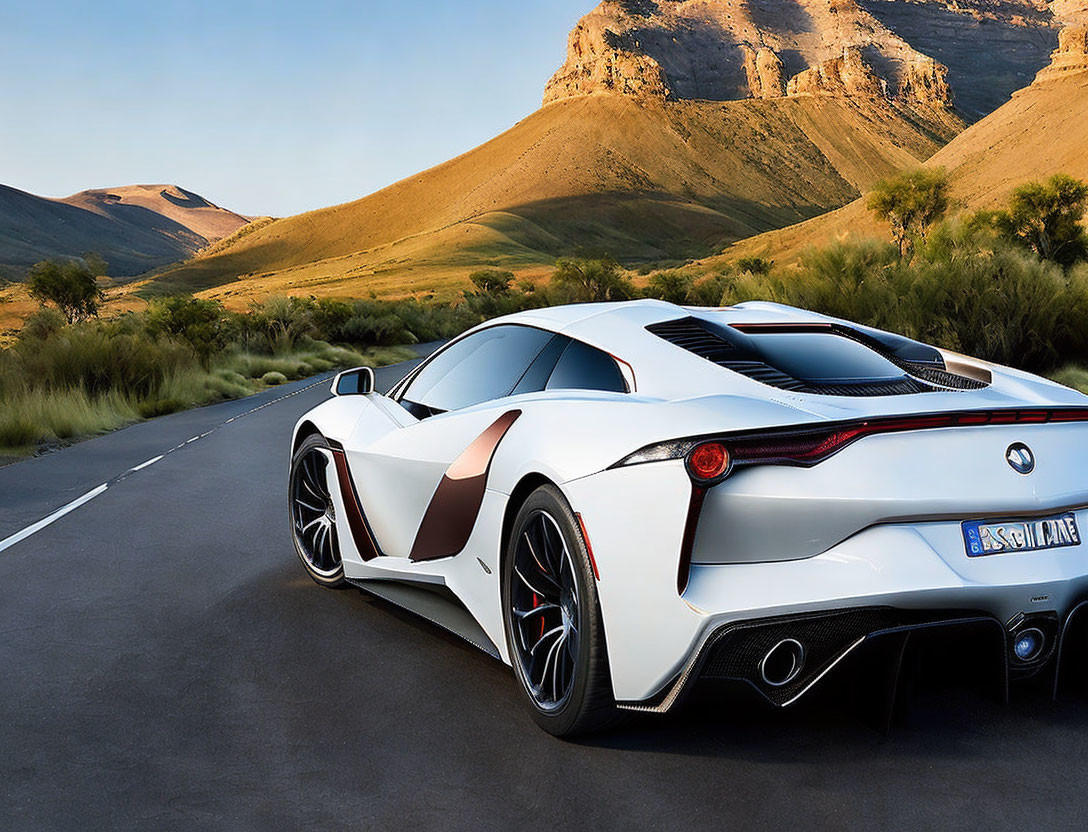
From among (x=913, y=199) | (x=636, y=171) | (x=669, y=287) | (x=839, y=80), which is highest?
(x=839, y=80)

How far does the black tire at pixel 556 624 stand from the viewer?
369 centimetres

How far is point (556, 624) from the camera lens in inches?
160

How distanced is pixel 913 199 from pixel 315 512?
205 ft

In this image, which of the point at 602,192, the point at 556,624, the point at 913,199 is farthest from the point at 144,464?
the point at 602,192

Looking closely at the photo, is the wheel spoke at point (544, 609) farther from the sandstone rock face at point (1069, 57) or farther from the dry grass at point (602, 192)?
the dry grass at point (602, 192)

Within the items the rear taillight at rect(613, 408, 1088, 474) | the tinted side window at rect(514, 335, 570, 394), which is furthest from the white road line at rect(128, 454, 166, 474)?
the rear taillight at rect(613, 408, 1088, 474)

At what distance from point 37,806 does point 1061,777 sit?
10.6ft

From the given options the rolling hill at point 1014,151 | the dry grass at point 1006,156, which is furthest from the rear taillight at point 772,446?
the dry grass at point 1006,156

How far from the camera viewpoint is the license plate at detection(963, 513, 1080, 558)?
11.5 feet

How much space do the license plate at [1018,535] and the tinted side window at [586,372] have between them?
1.31 meters

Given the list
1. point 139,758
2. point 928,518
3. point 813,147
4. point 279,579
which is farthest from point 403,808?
point 813,147

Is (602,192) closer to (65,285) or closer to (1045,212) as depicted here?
(65,285)

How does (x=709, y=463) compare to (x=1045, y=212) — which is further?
(x=1045, y=212)

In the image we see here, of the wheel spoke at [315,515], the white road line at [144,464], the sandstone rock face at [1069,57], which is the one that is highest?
the sandstone rock face at [1069,57]
